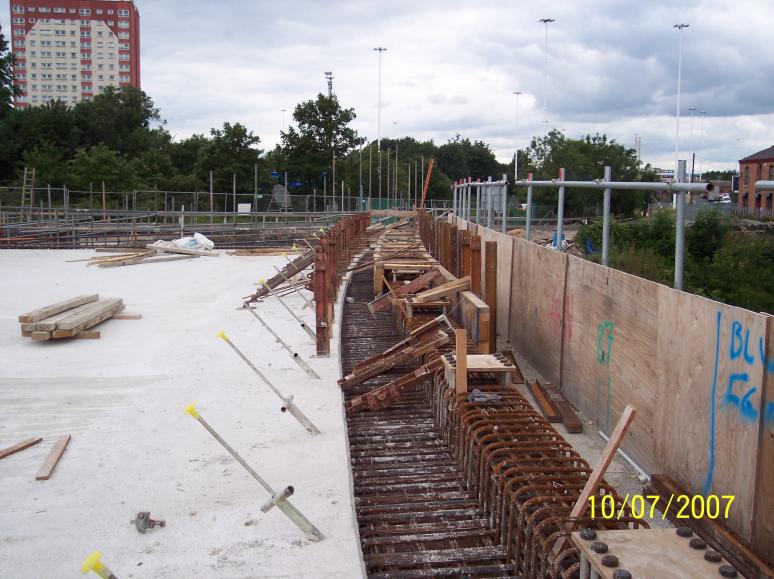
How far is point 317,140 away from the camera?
66625 mm

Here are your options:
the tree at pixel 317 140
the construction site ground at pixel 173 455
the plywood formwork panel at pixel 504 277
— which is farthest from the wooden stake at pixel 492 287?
the tree at pixel 317 140

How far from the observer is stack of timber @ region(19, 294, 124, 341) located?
13359 millimetres

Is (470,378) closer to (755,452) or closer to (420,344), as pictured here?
(420,344)

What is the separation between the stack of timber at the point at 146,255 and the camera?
1046 inches

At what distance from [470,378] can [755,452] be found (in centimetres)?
379

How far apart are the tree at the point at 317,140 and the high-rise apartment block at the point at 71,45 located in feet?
272

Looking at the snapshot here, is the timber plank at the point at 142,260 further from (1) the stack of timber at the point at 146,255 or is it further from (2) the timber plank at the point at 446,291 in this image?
(2) the timber plank at the point at 446,291

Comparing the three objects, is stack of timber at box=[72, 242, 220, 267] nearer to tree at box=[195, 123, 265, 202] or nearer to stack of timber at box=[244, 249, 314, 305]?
stack of timber at box=[244, 249, 314, 305]

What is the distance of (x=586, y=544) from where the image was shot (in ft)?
13.6

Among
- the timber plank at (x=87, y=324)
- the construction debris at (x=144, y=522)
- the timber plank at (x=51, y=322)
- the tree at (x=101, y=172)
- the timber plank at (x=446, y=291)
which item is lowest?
the construction debris at (x=144, y=522)

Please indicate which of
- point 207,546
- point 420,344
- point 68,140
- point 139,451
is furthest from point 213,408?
point 68,140

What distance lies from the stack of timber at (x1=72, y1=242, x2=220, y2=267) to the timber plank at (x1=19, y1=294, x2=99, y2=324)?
10516 mm

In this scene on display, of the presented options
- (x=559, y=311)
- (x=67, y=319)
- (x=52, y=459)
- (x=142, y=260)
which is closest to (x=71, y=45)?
(x=142, y=260)

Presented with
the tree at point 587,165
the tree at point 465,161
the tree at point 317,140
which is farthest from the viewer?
the tree at point 465,161
